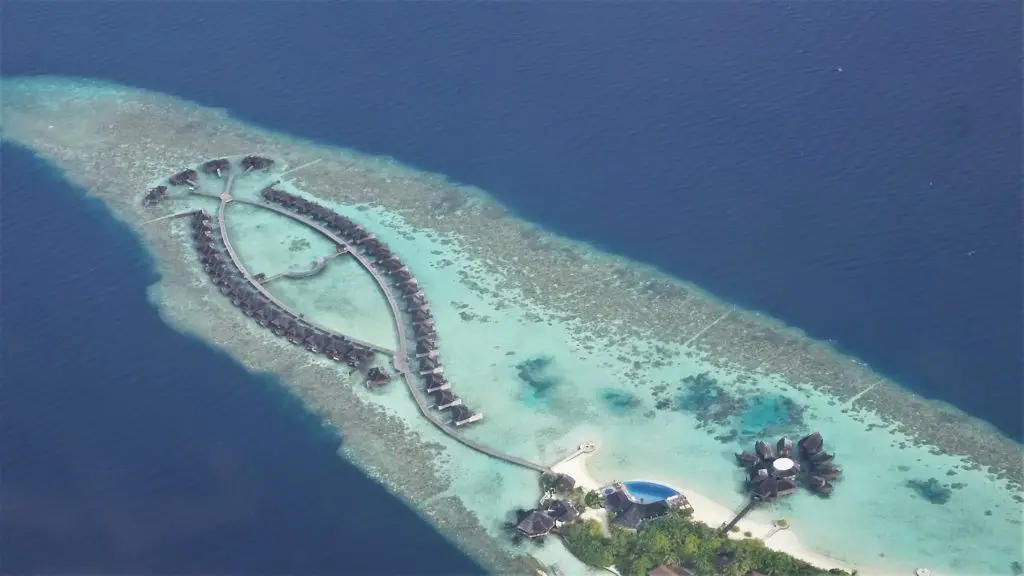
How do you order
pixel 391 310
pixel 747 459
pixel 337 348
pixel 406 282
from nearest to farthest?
pixel 747 459 → pixel 337 348 → pixel 391 310 → pixel 406 282

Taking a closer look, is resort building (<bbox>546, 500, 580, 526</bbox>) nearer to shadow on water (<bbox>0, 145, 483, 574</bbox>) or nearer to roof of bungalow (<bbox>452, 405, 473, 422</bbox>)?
shadow on water (<bbox>0, 145, 483, 574</bbox>)

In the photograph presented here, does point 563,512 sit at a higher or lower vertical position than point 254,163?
lower

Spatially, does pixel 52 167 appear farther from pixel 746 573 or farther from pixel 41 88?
pixel 746 573

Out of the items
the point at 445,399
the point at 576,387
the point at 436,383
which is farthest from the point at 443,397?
the point at 576,387

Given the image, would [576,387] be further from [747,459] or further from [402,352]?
[747,459]

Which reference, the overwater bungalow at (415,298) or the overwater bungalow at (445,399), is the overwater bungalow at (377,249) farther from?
the overwater bungalow at (445,399)

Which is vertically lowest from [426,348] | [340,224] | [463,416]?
[463,416]

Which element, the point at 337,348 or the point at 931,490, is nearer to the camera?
the point at 931,490
